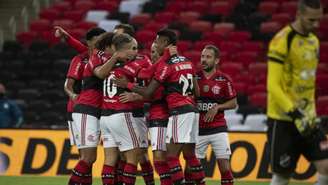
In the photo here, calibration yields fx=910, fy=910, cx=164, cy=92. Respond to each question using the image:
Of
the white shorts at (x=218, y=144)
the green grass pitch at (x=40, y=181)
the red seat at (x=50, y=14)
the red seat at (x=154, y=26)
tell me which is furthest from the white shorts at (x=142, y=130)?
the red seat at (x=50, y=14)

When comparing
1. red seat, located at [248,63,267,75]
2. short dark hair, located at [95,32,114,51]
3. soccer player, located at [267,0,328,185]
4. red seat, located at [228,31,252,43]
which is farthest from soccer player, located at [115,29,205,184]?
red seat, located at [228,31,252,43]

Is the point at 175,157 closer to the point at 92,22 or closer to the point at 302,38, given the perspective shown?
the point at 302,38

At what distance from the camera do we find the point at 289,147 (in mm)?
8758

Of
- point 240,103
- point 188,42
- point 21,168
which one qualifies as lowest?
point 21,168

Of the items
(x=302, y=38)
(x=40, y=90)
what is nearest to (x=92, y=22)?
(x=40, y=90)

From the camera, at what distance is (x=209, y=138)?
40.9 feet

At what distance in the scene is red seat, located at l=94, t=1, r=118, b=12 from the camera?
25641 mm

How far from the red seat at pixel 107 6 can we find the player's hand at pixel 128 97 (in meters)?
14.3

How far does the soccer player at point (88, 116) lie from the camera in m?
11.8

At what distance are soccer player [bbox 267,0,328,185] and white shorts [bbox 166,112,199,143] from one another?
2508 millimetres

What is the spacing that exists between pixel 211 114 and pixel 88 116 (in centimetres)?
169

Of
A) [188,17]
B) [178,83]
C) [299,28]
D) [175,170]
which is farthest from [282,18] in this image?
[299,28]

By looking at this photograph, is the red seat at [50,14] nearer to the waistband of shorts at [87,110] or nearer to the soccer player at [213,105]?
the soccer player at [213,105]

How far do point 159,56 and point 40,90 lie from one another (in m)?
11.1
